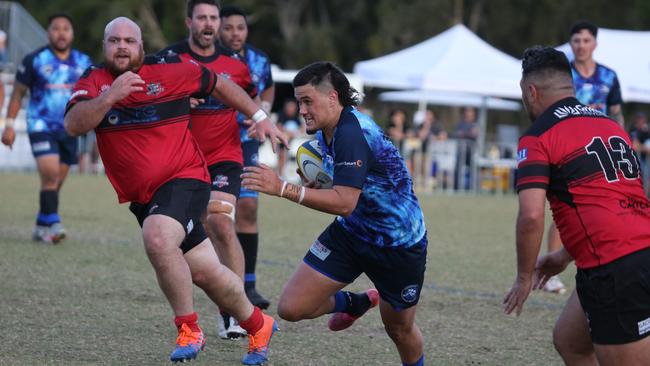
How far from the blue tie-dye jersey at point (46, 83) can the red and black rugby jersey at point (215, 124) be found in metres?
4.50

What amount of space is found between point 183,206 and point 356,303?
1166mm

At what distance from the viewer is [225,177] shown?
7.48 meters

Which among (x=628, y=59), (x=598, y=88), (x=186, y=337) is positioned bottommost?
(x=628, y=59)

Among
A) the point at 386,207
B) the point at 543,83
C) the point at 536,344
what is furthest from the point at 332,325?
the point at 543,83

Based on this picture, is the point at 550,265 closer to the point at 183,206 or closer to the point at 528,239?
the point at 528,239

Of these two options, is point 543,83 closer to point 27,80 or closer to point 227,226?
point 227,226

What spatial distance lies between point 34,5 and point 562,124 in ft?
155

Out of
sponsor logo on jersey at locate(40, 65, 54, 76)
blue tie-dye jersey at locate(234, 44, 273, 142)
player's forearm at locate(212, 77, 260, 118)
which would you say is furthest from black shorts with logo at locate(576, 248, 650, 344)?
sponsor logo on jersey at locate(40, 65, 54, 76)

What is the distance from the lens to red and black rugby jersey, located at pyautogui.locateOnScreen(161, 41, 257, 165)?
7.55m

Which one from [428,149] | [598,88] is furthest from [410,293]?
[428,149]

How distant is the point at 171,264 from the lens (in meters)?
5.98

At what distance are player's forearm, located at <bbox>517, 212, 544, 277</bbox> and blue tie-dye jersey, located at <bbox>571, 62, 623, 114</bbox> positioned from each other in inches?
231

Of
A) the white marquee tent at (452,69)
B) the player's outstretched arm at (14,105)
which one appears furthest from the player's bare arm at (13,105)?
the white marquee tent at (452,69)

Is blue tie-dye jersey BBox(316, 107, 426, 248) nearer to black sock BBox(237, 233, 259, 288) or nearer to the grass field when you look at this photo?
the grass field
